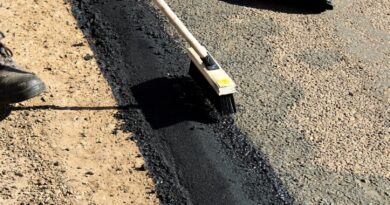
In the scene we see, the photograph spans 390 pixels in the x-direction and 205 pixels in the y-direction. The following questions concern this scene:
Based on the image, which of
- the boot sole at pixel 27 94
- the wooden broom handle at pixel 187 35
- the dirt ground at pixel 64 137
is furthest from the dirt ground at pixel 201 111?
the wooden broom handle at pixel 187 35

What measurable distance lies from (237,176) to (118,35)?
1554 millimetres

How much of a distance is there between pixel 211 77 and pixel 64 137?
930 mm

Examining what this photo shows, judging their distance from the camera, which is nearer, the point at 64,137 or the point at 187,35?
the point at 64,137

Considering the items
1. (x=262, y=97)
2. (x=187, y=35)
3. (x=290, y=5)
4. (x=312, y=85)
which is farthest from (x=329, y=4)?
(x=187, y=35)

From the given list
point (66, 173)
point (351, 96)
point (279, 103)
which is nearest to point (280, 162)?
point (279, 103)

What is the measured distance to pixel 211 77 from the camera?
12.3 feet

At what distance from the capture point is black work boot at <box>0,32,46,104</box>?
3.58m

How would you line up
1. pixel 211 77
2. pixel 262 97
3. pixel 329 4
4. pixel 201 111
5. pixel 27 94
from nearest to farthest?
pixel 27 94 → pixel 211 77 → pixel 201 111 → pixel 262 97 → pixel 329 4

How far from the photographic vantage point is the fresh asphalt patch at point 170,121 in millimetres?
3400

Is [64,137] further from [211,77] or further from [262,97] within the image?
[262,97]

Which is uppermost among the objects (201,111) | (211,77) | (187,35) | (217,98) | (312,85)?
(187,35)

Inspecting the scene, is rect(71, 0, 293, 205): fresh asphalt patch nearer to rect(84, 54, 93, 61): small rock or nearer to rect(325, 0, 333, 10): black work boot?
rect(84, 54, 93, 61): small rock

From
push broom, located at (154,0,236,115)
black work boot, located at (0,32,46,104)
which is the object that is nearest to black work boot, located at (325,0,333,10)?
push broom, located at (154,0,236,115)

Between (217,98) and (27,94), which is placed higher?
(27,94)
